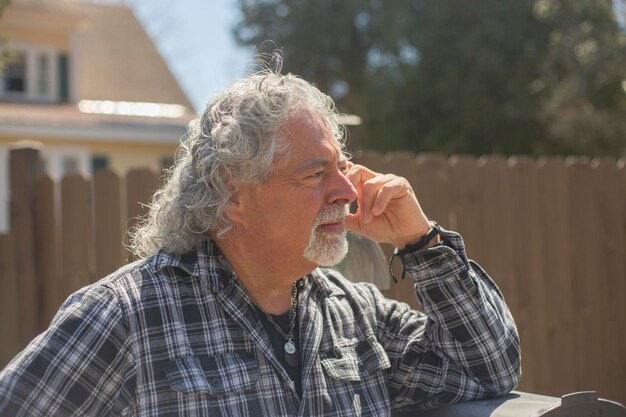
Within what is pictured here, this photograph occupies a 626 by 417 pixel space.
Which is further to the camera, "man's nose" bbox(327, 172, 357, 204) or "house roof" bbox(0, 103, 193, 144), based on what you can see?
"house roof" bbox(0, 103, 193, 144)

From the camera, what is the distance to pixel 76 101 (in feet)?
61.2

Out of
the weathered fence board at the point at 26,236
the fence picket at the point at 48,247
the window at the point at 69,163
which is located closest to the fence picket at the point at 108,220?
the fence picket at the point at 48,247

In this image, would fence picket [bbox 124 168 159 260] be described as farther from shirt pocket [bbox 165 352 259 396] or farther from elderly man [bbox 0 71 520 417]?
shirt pocket [bbox 165 352 259 396]

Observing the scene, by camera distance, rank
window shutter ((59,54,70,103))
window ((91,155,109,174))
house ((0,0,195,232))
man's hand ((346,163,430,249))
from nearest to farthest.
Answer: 1. man's hand ((346,163,430,249))
2. house ((0,0,195,232))
3. window ((91,155,109,174))
4. window shutter ((59,54,70,103))

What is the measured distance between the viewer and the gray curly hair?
2.19 meters

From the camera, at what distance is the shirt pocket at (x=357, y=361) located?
2.29 m

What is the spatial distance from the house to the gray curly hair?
43.5ft

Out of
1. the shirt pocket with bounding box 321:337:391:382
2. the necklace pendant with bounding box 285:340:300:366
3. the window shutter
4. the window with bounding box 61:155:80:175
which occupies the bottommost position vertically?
the shirt pocket with bounding box 321:337:391:382

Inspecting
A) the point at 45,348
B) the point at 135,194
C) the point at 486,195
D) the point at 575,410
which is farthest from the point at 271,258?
the point at 486,195

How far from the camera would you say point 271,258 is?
88.7 inches

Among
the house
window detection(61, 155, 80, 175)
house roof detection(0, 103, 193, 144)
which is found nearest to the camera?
house roof detection(0, 103, 193, 144)

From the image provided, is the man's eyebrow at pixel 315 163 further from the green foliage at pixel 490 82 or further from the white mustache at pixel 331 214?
the green foliage at pixel 490 82

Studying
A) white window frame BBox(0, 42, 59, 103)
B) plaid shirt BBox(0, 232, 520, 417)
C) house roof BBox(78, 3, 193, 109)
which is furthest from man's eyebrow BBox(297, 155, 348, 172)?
house roof BBox(78, 3, 193, 109)

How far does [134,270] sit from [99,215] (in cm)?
221
